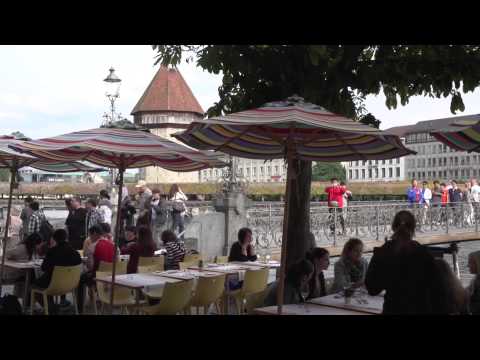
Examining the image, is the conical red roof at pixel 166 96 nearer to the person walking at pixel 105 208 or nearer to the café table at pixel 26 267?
the person walking at pixel 105 208

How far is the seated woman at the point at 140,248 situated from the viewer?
346 inches

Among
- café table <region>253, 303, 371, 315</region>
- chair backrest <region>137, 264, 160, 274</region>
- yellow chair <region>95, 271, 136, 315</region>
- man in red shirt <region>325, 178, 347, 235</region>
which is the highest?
man in red shirt <region>325, 178, 347, 235</region>

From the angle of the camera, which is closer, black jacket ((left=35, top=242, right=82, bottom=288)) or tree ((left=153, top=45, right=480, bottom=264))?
tree ((left=153, top=45, right=480, bottom=264))

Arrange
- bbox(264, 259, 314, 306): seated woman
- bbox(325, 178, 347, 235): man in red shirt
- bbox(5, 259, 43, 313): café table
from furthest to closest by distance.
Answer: bbox(325, 178, 347, 235): man in red shirt → bbox(5, 259, 43, 313): café table → bbox(264, 259, 314, 306): seated woman

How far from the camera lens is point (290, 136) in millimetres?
5516

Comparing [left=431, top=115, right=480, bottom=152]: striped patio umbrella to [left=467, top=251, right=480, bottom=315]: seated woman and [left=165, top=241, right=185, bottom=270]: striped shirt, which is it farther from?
[left=165, top=241, right=185, bottom=270]: striped shirt

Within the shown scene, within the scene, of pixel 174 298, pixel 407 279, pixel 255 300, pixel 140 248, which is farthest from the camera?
pixel 140 248

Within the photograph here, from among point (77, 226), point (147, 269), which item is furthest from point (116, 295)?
point (77, 226)

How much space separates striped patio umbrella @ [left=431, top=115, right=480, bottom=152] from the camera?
5789 millimetres

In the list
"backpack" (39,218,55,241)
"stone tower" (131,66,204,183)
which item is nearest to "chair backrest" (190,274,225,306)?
"backpack" (39,218,55,241)

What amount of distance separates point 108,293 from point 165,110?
2736 inches

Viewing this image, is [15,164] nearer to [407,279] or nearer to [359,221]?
[407,279]

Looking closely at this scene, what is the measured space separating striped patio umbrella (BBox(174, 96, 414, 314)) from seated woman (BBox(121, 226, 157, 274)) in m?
2.41

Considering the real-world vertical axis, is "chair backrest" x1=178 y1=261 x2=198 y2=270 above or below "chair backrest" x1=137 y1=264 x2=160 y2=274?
above
